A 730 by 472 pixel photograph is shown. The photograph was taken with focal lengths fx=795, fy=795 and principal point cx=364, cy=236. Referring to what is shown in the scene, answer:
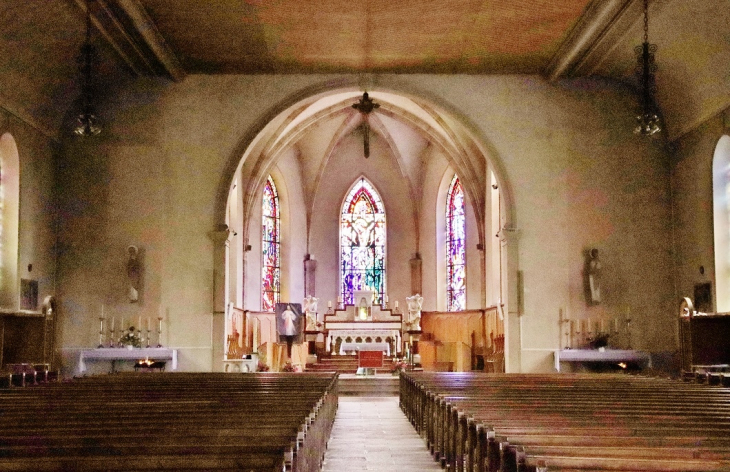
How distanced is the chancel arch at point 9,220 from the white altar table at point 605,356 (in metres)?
9.77

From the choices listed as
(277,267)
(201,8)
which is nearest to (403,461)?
(201,8)

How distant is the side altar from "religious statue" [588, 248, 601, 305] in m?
6.57

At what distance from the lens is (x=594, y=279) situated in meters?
15.0

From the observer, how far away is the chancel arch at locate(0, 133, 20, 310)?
1345 centimetres

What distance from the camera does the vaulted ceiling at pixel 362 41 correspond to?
12.3 m

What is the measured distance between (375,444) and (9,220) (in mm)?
8324

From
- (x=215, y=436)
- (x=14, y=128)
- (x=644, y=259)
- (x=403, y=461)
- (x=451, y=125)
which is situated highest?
(x=451, y=125)

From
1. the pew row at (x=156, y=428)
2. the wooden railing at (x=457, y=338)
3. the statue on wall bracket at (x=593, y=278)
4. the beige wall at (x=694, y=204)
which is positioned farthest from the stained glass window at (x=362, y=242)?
the pew row at (x=156, y=428)

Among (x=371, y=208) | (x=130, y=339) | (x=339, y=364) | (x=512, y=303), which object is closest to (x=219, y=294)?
(x=130, y=339)

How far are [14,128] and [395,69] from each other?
278 inches

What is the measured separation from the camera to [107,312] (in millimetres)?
15086

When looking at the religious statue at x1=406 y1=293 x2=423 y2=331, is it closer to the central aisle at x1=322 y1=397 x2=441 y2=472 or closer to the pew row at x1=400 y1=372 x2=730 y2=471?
the central aisle at x1=322 y1=397 x2=441 y2=472

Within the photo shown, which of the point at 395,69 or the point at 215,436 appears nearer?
the point at 215,436

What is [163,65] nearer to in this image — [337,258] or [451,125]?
[451,125]
